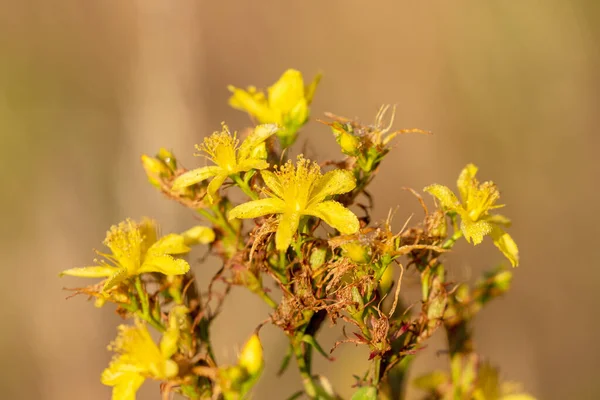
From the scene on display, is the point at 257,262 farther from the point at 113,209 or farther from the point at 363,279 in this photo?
the point at 113,209

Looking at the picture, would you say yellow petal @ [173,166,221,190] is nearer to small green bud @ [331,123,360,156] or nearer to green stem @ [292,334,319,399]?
small green bud @ [331,123,360,156]

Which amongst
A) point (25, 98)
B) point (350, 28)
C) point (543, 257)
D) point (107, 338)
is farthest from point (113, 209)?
point (543, 257)

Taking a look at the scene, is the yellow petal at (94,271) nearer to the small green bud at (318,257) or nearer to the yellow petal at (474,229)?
the small green bud at (318,257)

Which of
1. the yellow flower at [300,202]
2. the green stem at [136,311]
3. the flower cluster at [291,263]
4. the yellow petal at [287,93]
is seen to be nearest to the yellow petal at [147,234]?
the flower cluster at [291,263]

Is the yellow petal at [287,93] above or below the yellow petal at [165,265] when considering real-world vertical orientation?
above

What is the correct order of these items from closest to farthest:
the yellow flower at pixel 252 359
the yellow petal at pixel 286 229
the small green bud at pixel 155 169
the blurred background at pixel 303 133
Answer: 1. the yellow petal at pixel 286 229
2. the yellow flower at pixel 252 359
3. the small green bud at pixel 155 169
4. the blurred background at pixel 303 133

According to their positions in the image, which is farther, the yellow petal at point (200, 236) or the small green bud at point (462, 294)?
the small green bud at point (462, 294)

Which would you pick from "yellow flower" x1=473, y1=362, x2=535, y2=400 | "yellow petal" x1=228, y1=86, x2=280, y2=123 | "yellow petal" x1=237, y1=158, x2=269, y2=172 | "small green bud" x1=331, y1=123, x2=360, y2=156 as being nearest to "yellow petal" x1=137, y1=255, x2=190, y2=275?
"yellow petal" x1=237, y1=158, x2=269, y2=172
